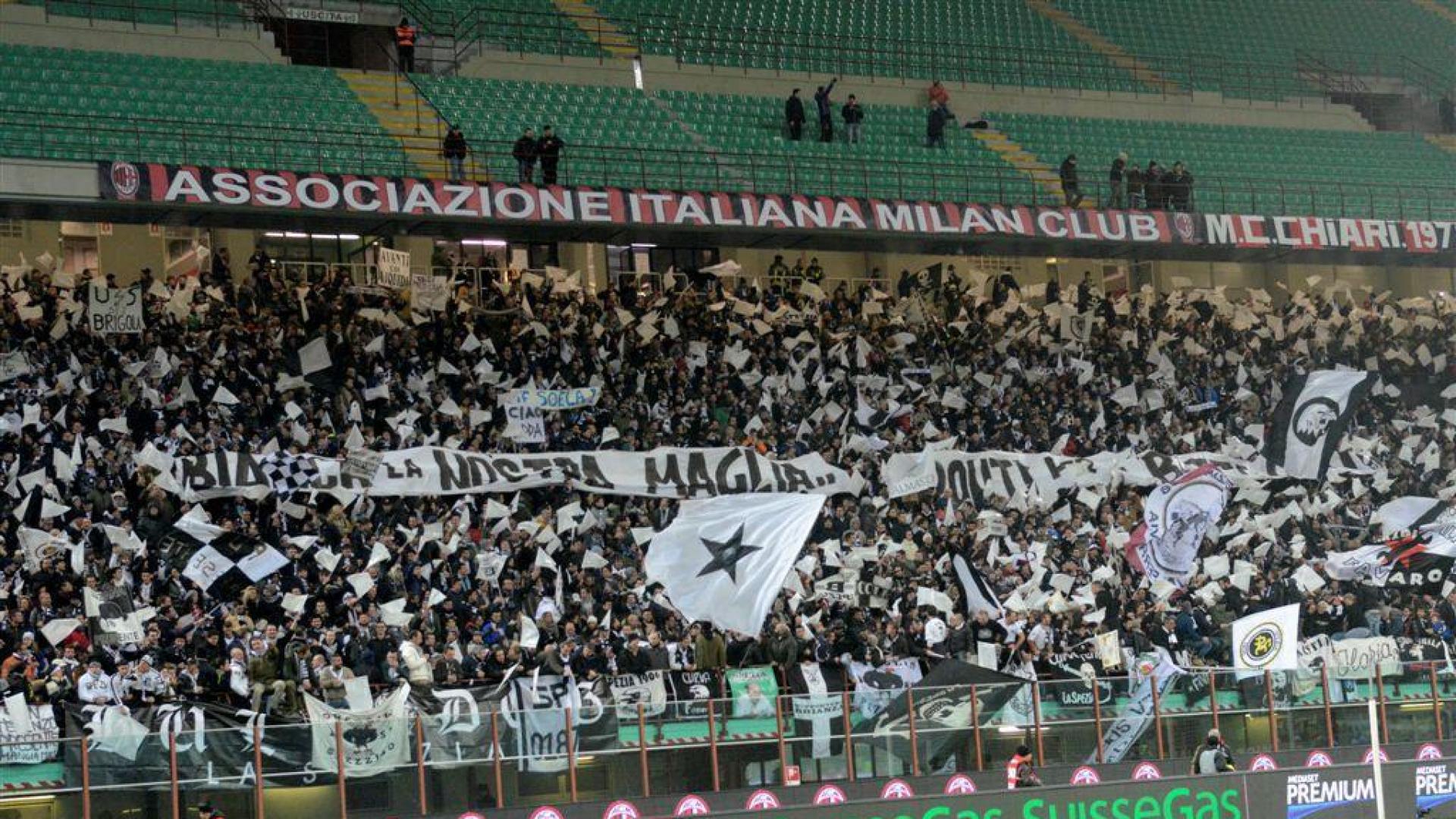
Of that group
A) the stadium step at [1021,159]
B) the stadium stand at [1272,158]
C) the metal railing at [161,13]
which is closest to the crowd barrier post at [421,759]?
the metal railing at [161,13]

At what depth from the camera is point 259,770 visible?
19094mm

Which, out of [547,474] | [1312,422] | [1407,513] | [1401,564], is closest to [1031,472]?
[1312,422]

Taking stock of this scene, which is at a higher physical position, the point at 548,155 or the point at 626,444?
the point at 548,155

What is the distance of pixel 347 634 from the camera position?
2316 cm

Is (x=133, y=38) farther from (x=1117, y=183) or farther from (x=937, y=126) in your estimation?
(x=1117, y=183)

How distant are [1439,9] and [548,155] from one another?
104 feet

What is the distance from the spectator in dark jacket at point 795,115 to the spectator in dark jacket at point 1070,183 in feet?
17.1

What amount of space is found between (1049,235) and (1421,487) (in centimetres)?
787

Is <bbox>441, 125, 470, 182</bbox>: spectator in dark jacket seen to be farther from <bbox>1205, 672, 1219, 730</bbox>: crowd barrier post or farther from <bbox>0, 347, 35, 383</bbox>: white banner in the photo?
<bbox>1205, 672, 1219, 730</bbox>: crowd barrier post

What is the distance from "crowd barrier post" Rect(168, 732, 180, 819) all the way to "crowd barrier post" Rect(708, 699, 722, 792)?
560cm

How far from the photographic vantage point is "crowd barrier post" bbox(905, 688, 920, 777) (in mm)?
21828

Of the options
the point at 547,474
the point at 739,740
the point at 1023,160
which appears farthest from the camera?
the point at 1023,160

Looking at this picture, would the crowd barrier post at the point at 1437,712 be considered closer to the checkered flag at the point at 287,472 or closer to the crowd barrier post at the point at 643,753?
the crowd barrier post at the point at 643,753

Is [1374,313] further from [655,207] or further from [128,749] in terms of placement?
[128,749]
